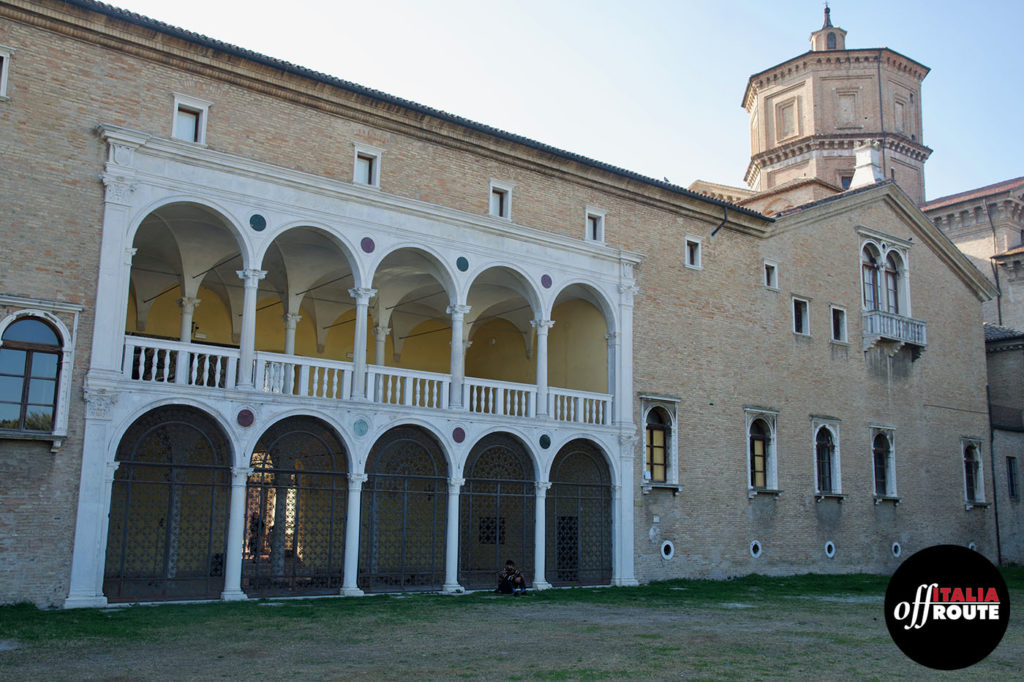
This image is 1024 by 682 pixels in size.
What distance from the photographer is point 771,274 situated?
2356 cm

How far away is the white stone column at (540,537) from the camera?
18188mm

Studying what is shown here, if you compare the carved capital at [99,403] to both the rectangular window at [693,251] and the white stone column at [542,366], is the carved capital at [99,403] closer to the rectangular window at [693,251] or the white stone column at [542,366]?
the white stone column at [542,366]

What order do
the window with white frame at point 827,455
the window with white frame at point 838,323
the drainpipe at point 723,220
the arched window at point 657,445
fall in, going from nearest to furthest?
the arched window at point 657,445 → the drainpipe at point 723,220 → the window with white frame at point 827,455 → the window with white frame at point 838,323

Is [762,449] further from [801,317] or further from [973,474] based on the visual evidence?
[973,474]

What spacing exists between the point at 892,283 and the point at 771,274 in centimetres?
557

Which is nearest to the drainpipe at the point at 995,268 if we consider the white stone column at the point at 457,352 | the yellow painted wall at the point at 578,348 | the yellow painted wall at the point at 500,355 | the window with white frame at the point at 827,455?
the window with white frame at the point at 827,455

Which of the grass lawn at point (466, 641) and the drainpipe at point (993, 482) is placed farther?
the drainpipe at point (993, 482)

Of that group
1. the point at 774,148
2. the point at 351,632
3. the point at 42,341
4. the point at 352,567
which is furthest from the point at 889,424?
the point at 42,341

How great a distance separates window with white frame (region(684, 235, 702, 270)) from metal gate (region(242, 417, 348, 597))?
984cm

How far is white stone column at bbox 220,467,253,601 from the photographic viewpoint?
47.6ft

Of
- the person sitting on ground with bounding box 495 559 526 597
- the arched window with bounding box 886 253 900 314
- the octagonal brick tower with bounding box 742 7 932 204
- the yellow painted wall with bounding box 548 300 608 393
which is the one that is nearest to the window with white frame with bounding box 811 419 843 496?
the arched window with bounding box 886 253 900 314

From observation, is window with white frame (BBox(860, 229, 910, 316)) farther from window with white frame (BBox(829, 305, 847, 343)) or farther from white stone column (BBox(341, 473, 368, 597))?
white stone column (BBox(341, 473, 368, 597))

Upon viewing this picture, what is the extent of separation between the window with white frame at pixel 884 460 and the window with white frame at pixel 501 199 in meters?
12.6


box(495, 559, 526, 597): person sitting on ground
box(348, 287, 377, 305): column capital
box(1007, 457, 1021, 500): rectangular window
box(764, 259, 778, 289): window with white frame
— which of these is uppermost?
box(764, 259, 778, 289): window with white frame
